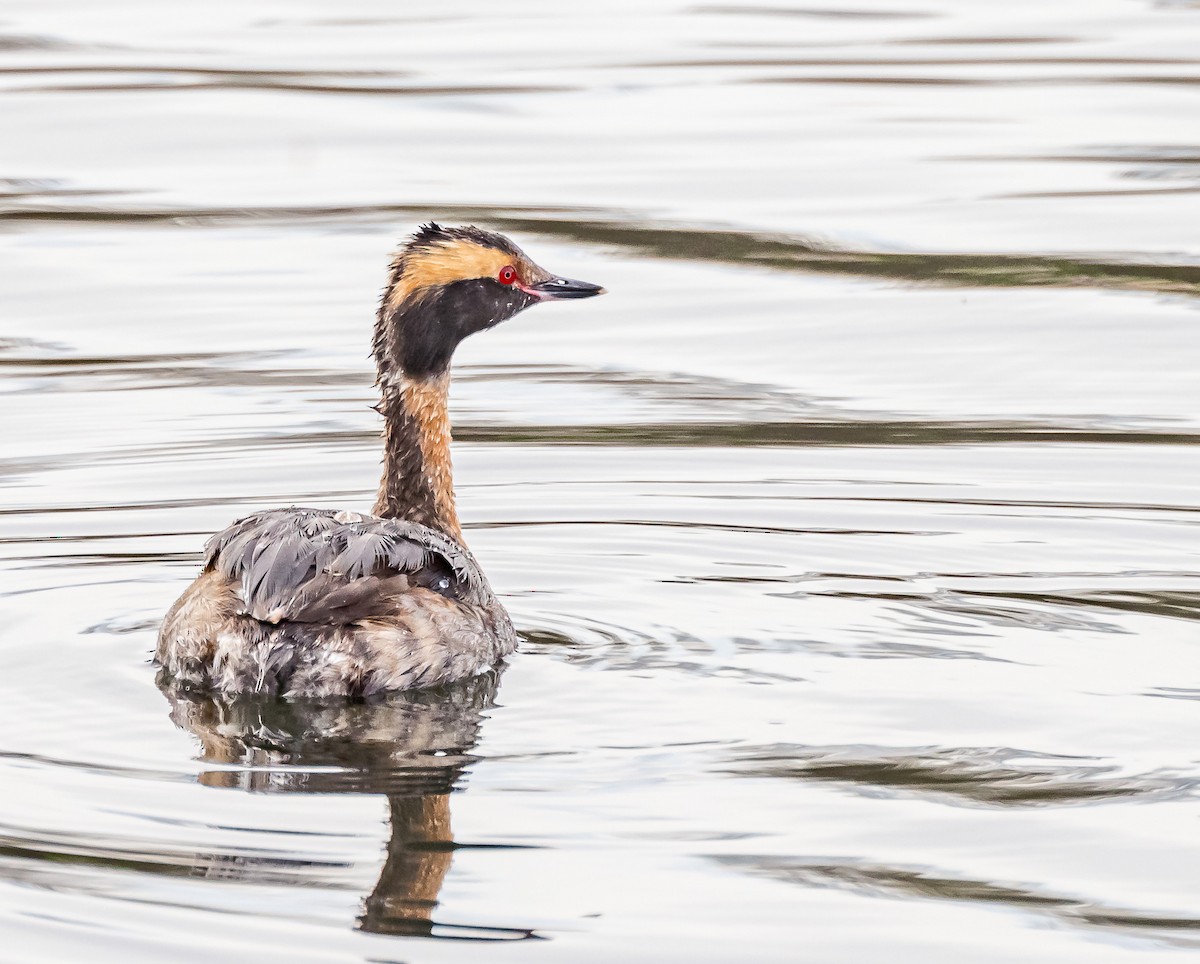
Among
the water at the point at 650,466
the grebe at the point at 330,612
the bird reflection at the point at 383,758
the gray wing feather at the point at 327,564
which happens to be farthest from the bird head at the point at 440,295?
the bird reflection at the point at 383,758

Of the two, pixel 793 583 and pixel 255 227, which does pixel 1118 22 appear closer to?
pixel 255 227

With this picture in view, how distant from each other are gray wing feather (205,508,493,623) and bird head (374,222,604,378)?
1.10 metres

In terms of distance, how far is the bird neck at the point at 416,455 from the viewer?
8.78m

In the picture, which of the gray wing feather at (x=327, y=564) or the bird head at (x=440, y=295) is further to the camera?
the bird head at (x=440, y=295)

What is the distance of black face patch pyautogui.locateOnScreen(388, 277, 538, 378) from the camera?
343 inches

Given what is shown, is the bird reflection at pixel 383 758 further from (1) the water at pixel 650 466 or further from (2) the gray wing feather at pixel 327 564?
(2) the gray wing feather at pixel 327 564

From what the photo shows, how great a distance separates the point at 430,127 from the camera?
17.7 m

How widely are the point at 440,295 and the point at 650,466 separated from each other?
7.45 feet

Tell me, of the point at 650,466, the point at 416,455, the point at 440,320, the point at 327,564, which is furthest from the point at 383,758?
the point at 650,466

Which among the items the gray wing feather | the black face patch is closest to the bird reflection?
the gray wing feather

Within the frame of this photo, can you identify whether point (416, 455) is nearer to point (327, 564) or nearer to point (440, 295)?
point (440, 295)

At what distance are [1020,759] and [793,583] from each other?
214 centimetres

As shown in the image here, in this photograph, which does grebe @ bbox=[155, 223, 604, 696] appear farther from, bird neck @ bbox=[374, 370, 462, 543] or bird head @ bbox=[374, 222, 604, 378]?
bird head @ bbox=[374, 222, 604, 378]

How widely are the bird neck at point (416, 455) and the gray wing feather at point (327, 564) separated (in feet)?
2.97
